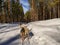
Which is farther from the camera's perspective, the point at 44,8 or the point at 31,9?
the point at 44,8

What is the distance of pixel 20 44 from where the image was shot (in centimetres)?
290

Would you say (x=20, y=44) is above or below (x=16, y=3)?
below

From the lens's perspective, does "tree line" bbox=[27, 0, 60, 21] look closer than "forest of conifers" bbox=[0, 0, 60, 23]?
Yes

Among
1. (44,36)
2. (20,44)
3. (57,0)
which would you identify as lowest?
(20,44)

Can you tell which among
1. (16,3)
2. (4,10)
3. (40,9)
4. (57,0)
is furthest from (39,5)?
(57,0)

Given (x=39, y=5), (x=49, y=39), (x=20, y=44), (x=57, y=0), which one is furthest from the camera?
(x=39, y=5)

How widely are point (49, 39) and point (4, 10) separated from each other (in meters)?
20.6

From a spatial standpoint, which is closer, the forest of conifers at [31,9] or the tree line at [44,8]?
the tree line at [44,8]

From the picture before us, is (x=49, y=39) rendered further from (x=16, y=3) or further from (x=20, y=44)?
(x=16, y=3)

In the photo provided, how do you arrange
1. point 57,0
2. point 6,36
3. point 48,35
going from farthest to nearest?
1. point 57,0
2. point 6,36
3. point 48,35

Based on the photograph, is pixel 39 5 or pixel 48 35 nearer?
pixel 48 35

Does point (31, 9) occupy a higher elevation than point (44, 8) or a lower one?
lower

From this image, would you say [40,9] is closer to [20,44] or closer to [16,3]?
[16,3]

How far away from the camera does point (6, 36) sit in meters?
3.36
